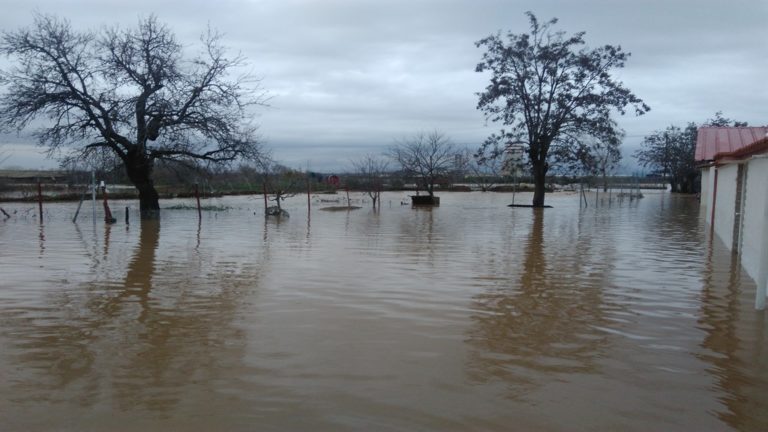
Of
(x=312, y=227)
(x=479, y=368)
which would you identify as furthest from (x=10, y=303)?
(x=312, y=227)

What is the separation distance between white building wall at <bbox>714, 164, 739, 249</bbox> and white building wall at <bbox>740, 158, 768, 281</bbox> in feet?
6.83

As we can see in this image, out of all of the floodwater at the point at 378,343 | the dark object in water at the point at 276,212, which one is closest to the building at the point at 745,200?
the floodwater at the point at 378,343

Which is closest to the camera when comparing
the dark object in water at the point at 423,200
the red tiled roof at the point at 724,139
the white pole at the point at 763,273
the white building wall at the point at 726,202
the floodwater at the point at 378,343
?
the floodwater at the point at 378,343

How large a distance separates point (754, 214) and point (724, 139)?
12.1 m

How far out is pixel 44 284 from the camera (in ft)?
29.3

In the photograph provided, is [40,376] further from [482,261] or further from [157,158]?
[157,158]

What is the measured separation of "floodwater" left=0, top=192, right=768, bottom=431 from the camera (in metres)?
4.30

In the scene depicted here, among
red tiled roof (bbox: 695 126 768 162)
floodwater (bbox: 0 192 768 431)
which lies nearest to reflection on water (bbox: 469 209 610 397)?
floodwater (bbox: 0 192 768 431)

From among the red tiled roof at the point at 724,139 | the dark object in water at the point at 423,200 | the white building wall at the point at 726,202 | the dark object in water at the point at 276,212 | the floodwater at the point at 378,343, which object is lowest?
the floodwater at the point at 378,343

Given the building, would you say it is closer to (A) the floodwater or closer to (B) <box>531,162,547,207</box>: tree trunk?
(A) the floodwater

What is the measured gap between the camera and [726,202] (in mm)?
14812

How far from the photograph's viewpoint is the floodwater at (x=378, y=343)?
4.30 metres

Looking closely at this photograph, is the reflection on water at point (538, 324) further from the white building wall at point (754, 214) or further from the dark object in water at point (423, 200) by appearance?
the dark object in water at point (423, 200)

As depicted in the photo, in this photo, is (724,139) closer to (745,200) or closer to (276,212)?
(745,200)
